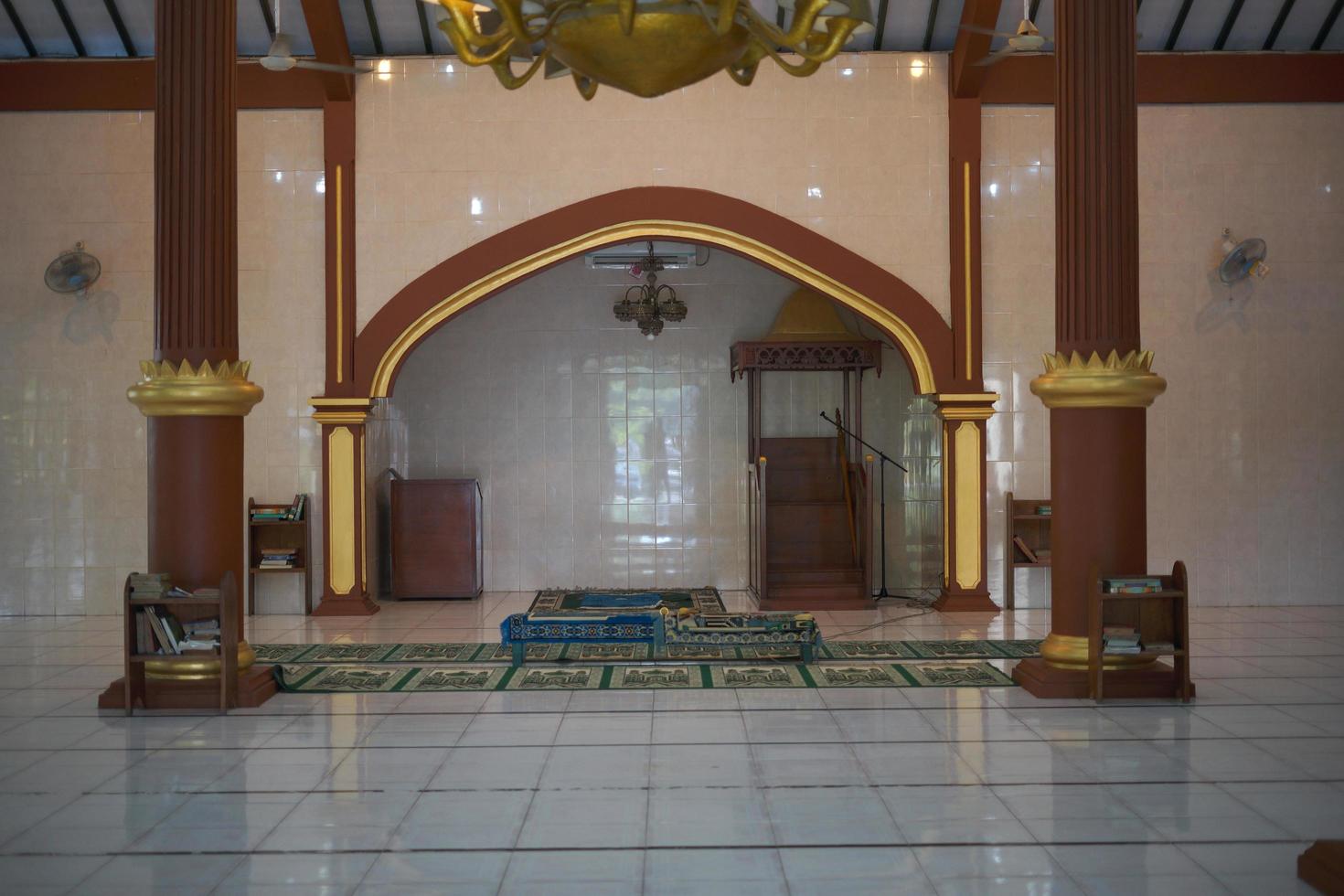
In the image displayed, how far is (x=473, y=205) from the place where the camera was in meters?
10.1

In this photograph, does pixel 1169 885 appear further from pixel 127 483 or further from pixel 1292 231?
pixel 127 483

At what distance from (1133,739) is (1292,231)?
647 cm

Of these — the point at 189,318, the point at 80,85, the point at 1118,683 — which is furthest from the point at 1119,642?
the point at 80,85

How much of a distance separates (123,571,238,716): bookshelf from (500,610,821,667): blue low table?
5.88 ft

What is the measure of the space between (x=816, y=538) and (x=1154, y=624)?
4.15 meters

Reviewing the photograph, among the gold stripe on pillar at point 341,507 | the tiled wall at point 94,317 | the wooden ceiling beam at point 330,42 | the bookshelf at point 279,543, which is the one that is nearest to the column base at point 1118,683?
the gold stripe on pillar at point 341,507

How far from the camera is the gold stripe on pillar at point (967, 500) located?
10.0m

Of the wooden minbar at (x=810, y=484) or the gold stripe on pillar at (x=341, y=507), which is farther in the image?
the wooden minbar at (x=810, y=484)

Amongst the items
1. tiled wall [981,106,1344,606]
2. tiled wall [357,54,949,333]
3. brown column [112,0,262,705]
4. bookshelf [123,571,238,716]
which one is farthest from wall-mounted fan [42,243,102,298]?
tiled wall [981,106,1344,606]

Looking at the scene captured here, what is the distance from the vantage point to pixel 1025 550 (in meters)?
10.1

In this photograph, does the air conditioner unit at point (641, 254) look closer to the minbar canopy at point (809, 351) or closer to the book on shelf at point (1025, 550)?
the minbar canopy at point (809, 351)

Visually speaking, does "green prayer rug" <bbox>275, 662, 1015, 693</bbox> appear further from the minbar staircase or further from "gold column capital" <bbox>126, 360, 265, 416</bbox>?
the minbar staircase

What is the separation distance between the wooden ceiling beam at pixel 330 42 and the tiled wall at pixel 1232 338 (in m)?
5.48

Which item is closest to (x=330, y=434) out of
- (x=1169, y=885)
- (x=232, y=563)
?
(x=232, y=563)
